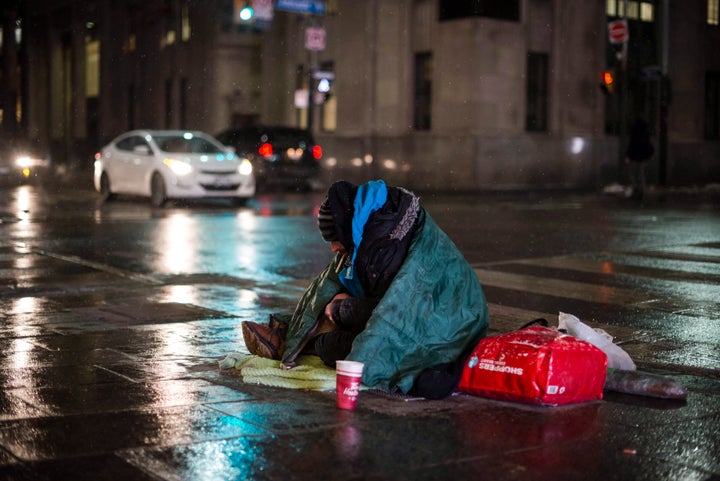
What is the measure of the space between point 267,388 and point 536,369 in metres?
1.37

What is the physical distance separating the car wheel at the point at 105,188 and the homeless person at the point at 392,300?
17121 millimetres

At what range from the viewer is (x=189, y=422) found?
16.2ft

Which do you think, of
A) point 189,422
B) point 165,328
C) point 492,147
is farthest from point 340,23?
point 189,422

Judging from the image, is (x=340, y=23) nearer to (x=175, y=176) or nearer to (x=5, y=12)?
(x=175, y=176)

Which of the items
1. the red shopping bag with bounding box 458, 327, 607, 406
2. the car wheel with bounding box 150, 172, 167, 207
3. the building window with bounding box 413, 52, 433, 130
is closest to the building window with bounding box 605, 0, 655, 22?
the building window with bounding box 413, 52, 433, 130

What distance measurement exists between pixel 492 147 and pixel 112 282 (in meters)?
20.6

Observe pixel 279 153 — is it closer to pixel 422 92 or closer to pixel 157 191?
pixel 157 191

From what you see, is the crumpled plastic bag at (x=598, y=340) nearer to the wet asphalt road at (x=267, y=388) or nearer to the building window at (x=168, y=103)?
the wet asphalt road at (x=267, y=388)

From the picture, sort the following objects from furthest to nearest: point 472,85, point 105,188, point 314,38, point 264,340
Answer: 1. point 314,38
2. point 472,85
3. point 105,188
4. point 264,340

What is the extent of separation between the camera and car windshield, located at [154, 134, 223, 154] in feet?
71.8

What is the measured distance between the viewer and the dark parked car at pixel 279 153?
26.3 metres

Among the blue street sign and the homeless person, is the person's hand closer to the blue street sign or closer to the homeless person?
the homeless person

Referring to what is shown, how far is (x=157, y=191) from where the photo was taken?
819 inches

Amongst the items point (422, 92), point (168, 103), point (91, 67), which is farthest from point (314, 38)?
point (91, 67)
